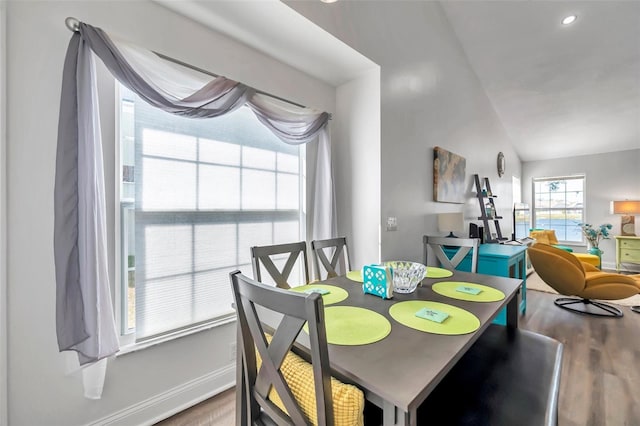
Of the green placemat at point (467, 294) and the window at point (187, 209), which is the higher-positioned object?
the window at point (187, 209)

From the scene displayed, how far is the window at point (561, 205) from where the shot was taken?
231 inches

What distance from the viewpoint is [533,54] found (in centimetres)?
352

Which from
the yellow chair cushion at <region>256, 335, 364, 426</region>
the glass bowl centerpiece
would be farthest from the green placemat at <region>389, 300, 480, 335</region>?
the yellow chair cushion at <region>256, 335, 364, 426</region>

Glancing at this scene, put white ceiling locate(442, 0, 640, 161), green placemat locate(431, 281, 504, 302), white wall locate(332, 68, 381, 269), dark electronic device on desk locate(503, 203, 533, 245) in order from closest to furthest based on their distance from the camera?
green placemat locate(431, 281, 504, 302) → white wall locate(332, 68, 381, 269) → white ceiling locate(442, 0, 640, 161) → dark electronic device on desk locate(503, 203, 533, 245)

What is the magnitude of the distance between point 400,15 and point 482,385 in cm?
297

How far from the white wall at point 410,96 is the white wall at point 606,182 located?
12.7 feet

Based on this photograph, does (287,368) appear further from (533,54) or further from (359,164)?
(533,54)

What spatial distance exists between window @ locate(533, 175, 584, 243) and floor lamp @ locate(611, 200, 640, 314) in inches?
24.4

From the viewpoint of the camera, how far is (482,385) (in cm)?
112

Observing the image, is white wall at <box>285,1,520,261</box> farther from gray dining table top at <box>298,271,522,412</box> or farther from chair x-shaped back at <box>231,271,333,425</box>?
chair x-shaped back at <box>231,271,333,425</box>

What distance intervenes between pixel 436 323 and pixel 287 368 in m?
0.56

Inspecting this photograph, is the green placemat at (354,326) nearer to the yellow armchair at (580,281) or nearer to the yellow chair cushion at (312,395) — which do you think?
the yellow chair cushion at (312,395)

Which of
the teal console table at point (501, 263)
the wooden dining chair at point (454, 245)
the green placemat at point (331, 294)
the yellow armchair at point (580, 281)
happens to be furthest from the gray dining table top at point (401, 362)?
the yellow armchair at point (580, 281)

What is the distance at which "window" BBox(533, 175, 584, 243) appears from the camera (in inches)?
231
